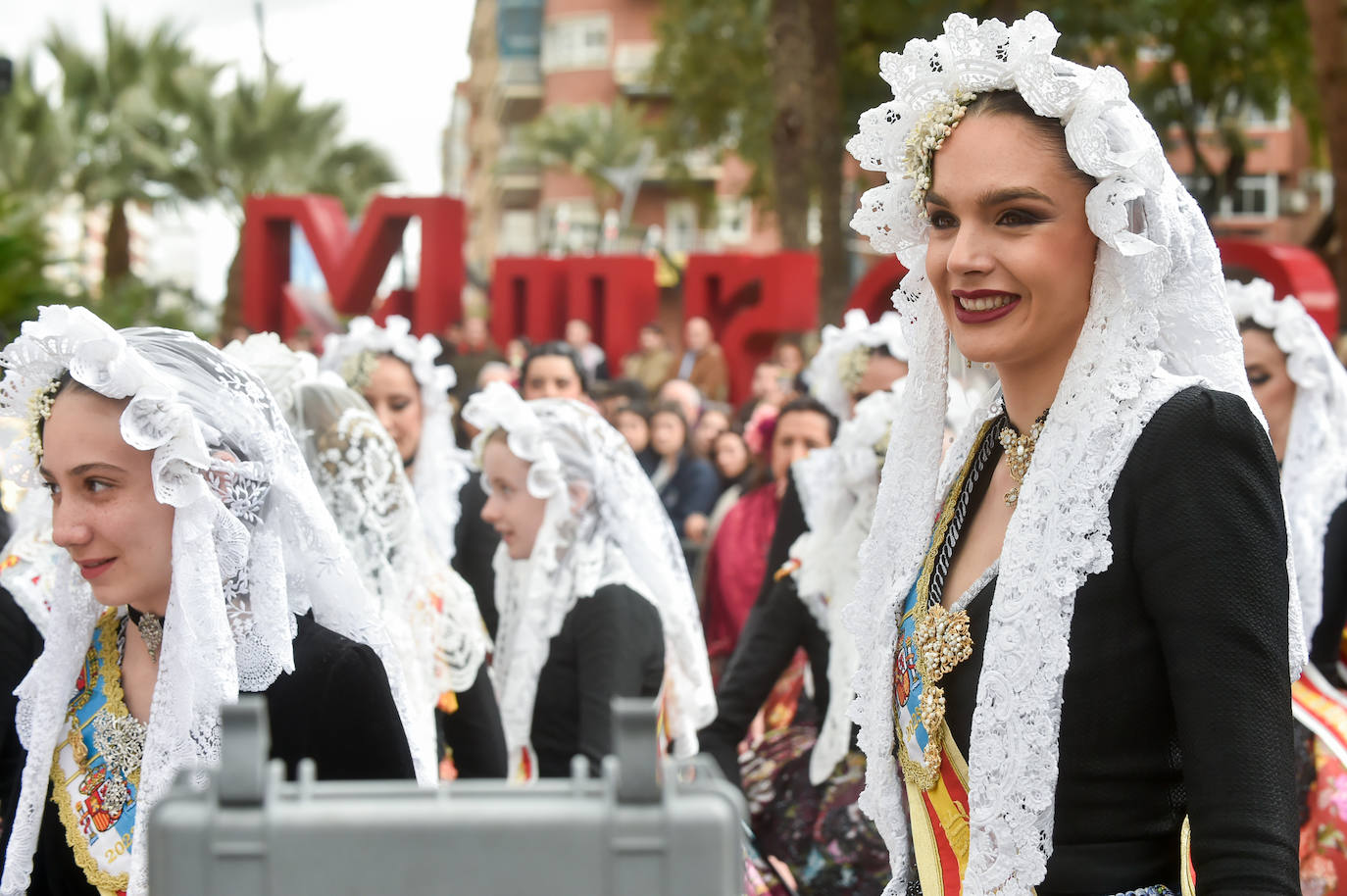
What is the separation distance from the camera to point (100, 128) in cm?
2186

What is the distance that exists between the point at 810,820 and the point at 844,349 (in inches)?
115

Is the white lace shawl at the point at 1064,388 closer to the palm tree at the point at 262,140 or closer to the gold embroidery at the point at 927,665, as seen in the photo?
the gold embroidery at the point at 927,665

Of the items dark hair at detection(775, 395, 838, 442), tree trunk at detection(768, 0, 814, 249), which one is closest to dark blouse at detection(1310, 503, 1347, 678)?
dark hair at detection(775, 395, 838, 442)

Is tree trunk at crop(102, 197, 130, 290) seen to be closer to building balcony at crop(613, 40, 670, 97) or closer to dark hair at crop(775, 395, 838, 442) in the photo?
dark hair at crop(775, 395, 838, 442)

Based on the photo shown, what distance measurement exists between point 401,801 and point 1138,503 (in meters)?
1.13

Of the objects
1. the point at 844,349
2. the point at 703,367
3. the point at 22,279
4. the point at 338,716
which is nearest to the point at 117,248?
the point at 703,367

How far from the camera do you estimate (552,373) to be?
26.6ft

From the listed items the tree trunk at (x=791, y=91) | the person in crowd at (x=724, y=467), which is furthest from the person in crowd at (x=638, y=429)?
the tree trunk at (x=791, y=91)

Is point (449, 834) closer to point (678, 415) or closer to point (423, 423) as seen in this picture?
point (423, 423)

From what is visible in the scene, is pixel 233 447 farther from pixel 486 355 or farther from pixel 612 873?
pixel 486 355

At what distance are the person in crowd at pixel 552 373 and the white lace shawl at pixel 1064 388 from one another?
589 cm

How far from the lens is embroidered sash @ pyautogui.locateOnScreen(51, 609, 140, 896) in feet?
8.24

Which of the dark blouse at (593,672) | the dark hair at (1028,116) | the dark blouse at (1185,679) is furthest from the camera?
the dark blouse at (593,672)

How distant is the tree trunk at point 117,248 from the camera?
→ 22.6 meters
